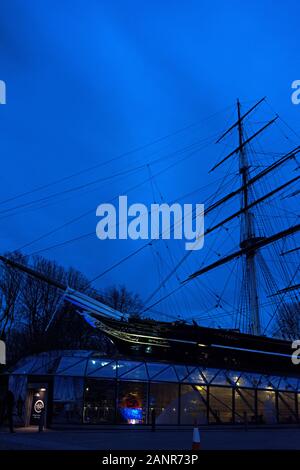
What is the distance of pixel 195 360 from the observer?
22641mm

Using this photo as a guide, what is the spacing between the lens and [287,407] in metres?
35.9

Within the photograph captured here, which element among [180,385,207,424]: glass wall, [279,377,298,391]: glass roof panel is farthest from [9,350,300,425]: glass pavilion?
[279,377,298,391]: glass roof panel

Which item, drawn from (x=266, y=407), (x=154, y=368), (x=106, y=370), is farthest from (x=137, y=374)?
(x=266, y=407)

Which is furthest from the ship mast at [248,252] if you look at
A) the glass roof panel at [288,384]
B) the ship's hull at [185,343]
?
the ship's hull at [185,343]

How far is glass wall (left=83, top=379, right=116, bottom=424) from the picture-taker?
92.5 feet

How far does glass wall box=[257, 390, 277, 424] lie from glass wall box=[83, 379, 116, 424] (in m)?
10.3

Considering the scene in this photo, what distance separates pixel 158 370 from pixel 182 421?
10.5 feet

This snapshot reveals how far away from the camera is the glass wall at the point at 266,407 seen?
33.8m

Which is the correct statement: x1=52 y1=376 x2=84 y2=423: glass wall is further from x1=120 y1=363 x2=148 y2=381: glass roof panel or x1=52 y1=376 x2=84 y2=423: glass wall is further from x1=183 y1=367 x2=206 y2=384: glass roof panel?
x1=183 y1=367 x2=206 y2=384: glass roof panel

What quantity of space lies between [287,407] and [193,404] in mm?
8457

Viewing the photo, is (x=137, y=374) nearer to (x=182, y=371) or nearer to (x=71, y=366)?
(x=182, y=371)

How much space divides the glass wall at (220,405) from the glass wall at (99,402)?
642cm

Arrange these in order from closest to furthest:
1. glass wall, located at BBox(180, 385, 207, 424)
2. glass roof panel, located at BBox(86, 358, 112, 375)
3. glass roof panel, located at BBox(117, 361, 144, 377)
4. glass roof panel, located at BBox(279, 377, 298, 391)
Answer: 1. glass roof panel, located at BBox(86, 358, 112, 375)
2. glass roof panel, located at BBox(117, 361, 144, 377)
3. glass wall, located at BBox(180, 385, 207, 424)
4. glass roof panel, located at BBox(279, 377, 298, 391)

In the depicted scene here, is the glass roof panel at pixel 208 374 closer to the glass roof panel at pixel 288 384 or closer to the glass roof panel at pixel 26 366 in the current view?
the glass roof panel at pixel 288 384
